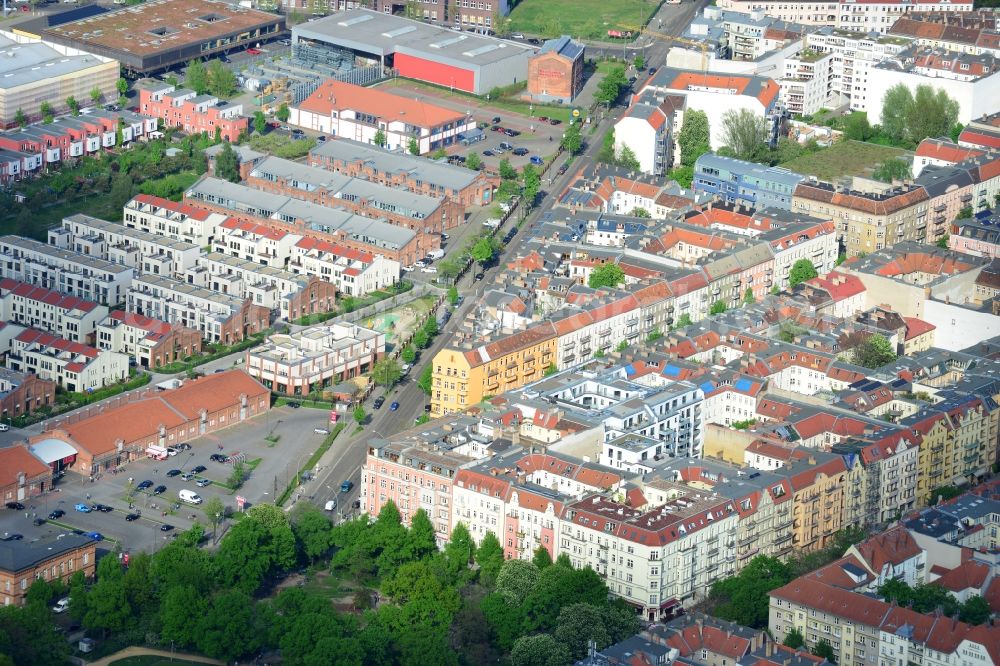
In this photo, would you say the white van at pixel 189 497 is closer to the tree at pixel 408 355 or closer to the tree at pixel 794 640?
the tree at pixel 408 355

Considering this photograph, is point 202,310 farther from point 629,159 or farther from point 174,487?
point 629,159

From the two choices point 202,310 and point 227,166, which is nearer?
point 202,310

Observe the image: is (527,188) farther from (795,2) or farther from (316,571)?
(316,571)

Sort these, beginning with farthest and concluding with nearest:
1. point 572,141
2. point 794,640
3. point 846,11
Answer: point 846,11
point 572,141
point 794,640

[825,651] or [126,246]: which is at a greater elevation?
[126,246]

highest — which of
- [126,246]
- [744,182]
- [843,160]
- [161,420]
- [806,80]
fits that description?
[806,80]

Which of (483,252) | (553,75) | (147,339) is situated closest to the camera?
(147,339)

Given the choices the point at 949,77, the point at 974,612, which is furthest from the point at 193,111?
the point at 974,612

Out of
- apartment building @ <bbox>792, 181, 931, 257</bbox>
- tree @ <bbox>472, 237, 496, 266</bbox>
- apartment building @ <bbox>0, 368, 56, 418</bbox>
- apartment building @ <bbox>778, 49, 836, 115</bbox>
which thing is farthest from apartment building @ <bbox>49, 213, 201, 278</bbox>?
apartment building @ <bbox>778, 49, 836, 115</bbox>
